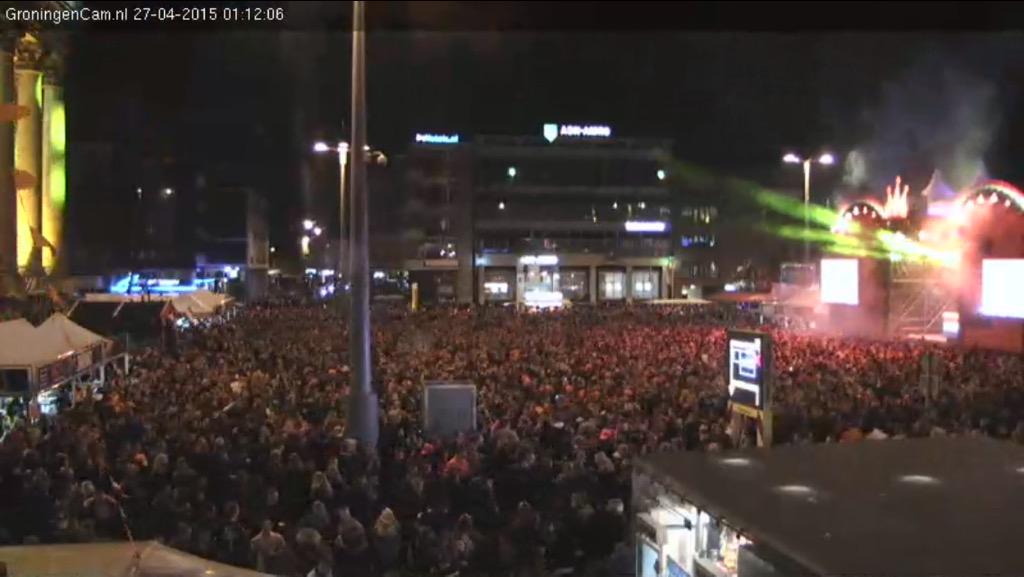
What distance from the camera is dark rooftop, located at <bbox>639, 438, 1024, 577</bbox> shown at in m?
4.03

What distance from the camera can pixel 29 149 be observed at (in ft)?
110

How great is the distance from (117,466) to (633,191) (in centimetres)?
7342

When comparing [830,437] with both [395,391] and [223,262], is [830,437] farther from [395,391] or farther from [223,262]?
[223,262]

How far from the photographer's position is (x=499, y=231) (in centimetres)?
7969

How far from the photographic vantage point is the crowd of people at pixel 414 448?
8477 millimetres

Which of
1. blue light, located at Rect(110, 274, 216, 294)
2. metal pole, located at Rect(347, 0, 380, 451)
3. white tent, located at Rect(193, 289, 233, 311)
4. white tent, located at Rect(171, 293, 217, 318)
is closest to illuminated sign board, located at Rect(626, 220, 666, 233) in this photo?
blue light, located at Rect(110, 274, 216, 294)

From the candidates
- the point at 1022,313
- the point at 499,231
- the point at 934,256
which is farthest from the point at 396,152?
the point at 1022,313

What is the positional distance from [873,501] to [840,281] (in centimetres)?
3947

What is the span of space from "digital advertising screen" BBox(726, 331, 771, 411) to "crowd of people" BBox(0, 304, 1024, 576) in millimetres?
707

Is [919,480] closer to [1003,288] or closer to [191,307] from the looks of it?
[1003,288]

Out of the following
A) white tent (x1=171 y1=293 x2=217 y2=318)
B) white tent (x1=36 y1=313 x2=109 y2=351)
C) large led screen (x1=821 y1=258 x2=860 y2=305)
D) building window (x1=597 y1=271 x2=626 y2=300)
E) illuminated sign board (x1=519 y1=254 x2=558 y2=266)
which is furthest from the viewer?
building window (x1=597 y1=271 x2=626 y2=300)

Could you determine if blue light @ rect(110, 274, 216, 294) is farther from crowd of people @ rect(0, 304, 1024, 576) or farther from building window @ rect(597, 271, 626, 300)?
crowd of people @ rect(0, 304, 1024, 576)

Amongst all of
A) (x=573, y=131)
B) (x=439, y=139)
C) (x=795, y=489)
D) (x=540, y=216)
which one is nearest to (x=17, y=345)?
(x=795, y=489)

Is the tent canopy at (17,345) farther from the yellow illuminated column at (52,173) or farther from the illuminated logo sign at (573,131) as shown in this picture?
the illuminated logo sign at (573,131)
